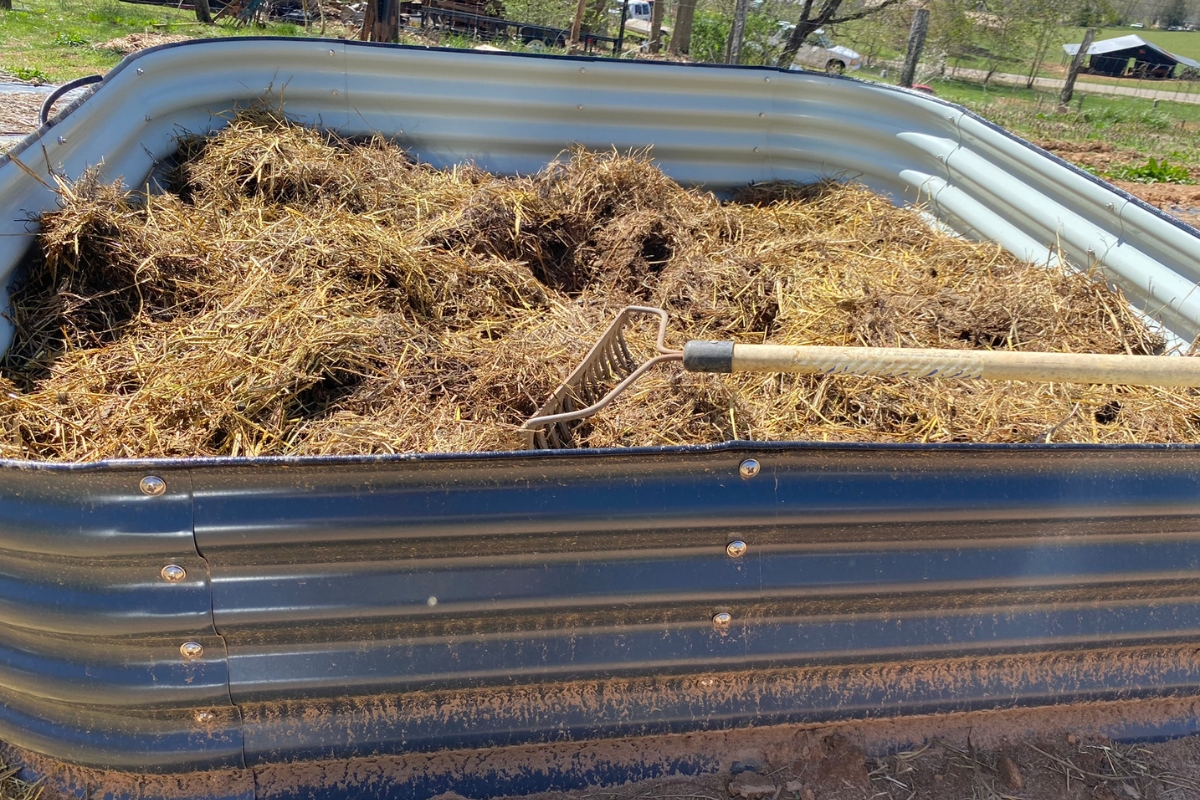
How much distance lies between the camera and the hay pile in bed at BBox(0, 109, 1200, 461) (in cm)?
230

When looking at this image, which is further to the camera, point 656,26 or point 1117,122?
point 1117,122

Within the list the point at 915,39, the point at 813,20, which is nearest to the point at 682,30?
the point at 813,20

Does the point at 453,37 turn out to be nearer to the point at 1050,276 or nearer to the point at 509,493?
the point at 1050,276

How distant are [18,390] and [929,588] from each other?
7.42 feet

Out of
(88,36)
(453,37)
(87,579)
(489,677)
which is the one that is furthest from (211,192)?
(453,37)

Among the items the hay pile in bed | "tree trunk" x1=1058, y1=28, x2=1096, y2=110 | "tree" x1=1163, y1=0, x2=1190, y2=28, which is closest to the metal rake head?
the hay pile in bed

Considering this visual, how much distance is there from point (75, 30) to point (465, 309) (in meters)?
13.4

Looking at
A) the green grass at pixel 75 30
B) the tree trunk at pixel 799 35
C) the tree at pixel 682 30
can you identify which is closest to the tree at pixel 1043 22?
the tree at pixel 682 30

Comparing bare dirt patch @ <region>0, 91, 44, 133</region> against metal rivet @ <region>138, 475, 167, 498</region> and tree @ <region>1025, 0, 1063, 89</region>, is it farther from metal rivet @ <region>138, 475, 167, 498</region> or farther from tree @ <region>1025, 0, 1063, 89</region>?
tree @ <region>1025, 0, 1063, 89</region>

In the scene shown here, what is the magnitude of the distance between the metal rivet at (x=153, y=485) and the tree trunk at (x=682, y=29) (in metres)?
12.5

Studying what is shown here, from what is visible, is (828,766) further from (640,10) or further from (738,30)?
(640,10)

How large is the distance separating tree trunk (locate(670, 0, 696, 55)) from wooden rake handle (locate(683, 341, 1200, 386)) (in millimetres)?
12008

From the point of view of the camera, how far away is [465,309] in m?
2.97

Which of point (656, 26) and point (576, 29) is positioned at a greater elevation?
point (656, 26)
